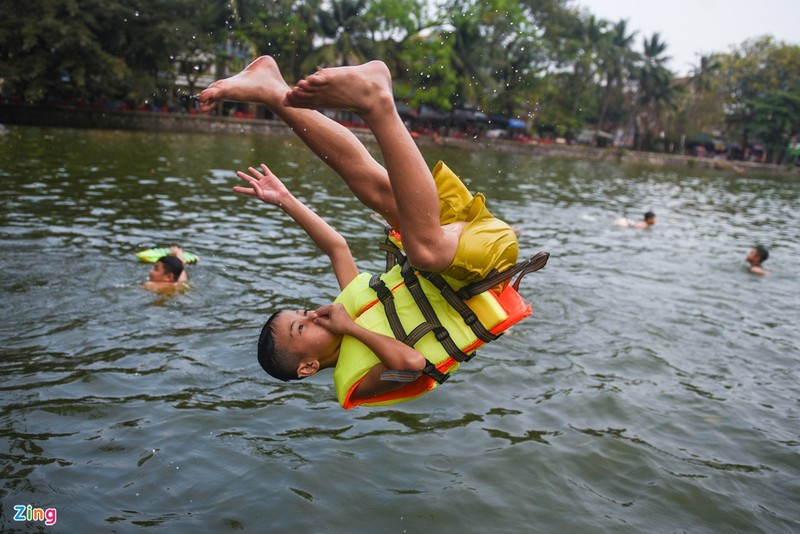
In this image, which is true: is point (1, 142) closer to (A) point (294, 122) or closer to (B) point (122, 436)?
(B) point (122, 436)

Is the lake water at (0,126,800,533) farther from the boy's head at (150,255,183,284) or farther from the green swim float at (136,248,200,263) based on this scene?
the boy's head at (150,255,183,284)

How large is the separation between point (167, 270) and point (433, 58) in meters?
41.4

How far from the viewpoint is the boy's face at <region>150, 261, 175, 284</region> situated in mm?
9852

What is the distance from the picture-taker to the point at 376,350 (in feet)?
12.8

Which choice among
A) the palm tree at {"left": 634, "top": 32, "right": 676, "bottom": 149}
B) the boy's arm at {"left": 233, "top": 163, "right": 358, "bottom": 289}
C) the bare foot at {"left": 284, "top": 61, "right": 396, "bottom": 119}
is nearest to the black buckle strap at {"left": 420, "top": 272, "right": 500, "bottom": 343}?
the boy's arm at {"left": 233, "top": 163, "right": 358, "bottom": 289}

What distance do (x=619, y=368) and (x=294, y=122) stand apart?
628cm

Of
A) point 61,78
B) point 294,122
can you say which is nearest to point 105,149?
point 61,78

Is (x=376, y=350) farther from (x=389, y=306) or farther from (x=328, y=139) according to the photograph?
(x=328, y=139)

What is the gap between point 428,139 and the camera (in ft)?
153

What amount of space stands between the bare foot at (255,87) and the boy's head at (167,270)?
6.31 m

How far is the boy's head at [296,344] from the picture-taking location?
168 inches

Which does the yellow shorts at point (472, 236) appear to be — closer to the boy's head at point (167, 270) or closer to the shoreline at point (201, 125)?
the boy's head at point (167, 270)

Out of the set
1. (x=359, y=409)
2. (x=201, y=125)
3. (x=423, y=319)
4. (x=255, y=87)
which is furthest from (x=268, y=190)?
(x=201, y=125)

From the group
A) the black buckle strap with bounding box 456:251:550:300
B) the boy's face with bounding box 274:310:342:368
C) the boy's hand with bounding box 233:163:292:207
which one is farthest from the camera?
the boy's hand with bounding box 233:163:292:207
